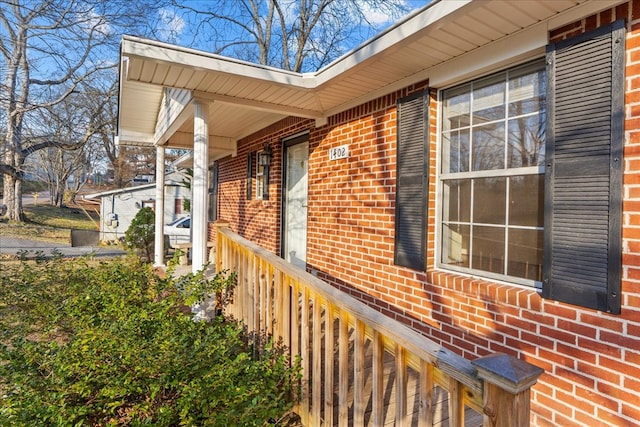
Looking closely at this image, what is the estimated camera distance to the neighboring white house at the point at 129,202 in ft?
61.7

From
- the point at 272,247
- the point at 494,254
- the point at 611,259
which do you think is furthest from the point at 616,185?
the point at 272,247

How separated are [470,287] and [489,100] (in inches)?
56.9

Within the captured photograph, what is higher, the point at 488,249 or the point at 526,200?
the point at 526,200

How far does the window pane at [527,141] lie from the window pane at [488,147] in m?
0.08

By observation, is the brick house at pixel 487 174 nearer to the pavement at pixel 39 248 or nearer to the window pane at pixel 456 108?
the window pane at pixel 456 108

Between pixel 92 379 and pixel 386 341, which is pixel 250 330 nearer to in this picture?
pixel 92 379

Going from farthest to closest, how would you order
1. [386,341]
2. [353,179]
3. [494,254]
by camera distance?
[353,179]
[494,254]
[386,341]

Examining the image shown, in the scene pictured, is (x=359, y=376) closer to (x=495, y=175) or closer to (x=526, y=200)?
(x=526, y=200)

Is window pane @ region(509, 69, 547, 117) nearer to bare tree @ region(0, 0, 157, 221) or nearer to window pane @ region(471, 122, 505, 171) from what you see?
window pane @ region(471, 122, 505, 171)

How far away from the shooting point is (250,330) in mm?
3135

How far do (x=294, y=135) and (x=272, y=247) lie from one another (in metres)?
1.76

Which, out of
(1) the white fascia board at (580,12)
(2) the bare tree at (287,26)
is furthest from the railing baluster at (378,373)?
(2) the bare tree at (287,26)

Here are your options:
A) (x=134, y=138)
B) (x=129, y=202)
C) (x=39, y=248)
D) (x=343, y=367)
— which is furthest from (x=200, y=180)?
(x=129, y=202)

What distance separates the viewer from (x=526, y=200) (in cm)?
255
